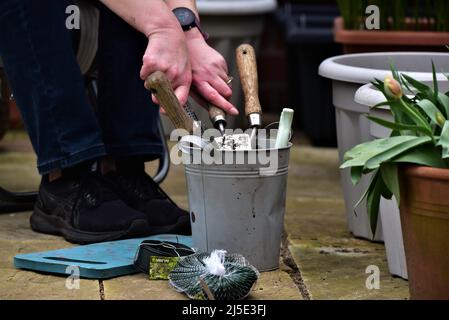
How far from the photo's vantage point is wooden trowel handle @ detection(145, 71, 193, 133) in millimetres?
1905

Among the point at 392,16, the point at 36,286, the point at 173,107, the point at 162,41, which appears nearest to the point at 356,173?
the point at 173,107

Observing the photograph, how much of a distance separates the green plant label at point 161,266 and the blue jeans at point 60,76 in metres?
0.38

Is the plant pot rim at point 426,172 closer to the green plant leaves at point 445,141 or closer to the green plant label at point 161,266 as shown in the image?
the green plant leaves at point 445,141

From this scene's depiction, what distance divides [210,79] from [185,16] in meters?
0.19

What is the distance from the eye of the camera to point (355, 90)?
7.41 feet

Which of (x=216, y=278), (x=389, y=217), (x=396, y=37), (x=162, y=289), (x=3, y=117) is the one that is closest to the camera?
(x=216, y=278)

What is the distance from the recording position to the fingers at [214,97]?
6.82ft

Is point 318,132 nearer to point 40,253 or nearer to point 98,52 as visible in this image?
point 98,52

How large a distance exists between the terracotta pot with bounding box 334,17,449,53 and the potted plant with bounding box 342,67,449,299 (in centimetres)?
96

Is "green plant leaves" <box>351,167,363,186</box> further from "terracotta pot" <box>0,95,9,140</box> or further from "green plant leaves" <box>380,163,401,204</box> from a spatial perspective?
"terracotta pot" <box>0,95,9,140</box>

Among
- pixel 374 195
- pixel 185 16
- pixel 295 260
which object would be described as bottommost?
pixel 295 260

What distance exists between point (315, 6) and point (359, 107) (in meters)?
2.03

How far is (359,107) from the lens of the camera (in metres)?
2.24

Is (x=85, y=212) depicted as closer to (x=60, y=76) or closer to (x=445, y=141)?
(x=60, y=76)
